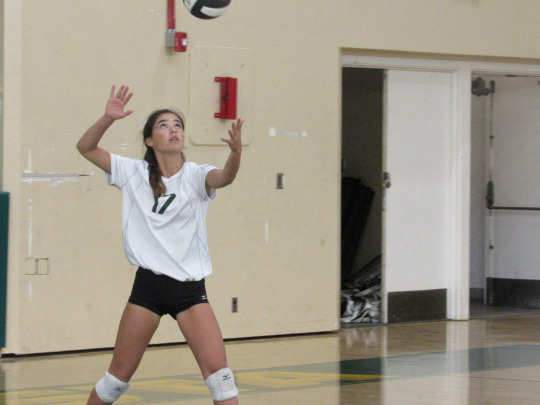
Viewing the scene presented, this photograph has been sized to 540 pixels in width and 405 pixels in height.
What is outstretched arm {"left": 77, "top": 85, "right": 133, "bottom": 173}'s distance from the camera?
194 inches

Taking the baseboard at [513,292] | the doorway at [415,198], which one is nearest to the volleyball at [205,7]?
the doorway at [415,198]

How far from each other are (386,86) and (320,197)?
1.47 meters

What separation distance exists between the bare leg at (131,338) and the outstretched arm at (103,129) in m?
0.77

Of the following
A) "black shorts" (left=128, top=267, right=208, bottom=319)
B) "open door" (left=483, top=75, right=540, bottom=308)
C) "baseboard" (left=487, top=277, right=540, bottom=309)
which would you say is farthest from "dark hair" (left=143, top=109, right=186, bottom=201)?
"baseboard" (left=487, top=277, right=540, bottom=309)

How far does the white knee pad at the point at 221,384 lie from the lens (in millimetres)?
4668

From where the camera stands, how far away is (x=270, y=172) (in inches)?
361

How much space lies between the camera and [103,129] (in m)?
4.95

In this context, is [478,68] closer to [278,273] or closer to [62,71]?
[278,273]

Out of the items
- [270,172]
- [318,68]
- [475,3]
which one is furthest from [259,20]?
[475,3]

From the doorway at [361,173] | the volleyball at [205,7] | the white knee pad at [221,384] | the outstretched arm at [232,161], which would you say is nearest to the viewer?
the white knee pad at [221,384]

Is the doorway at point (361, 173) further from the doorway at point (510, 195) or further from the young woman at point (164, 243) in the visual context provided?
the young woman at point (164, 243)

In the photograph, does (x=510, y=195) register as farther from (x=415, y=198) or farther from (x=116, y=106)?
(x=116, y=106)

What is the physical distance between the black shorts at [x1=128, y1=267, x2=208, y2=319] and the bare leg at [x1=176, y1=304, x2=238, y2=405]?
0.18ft

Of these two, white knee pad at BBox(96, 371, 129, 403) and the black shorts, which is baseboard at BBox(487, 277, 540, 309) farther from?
white knee pad at BBox(96, 371, 129, 403)
